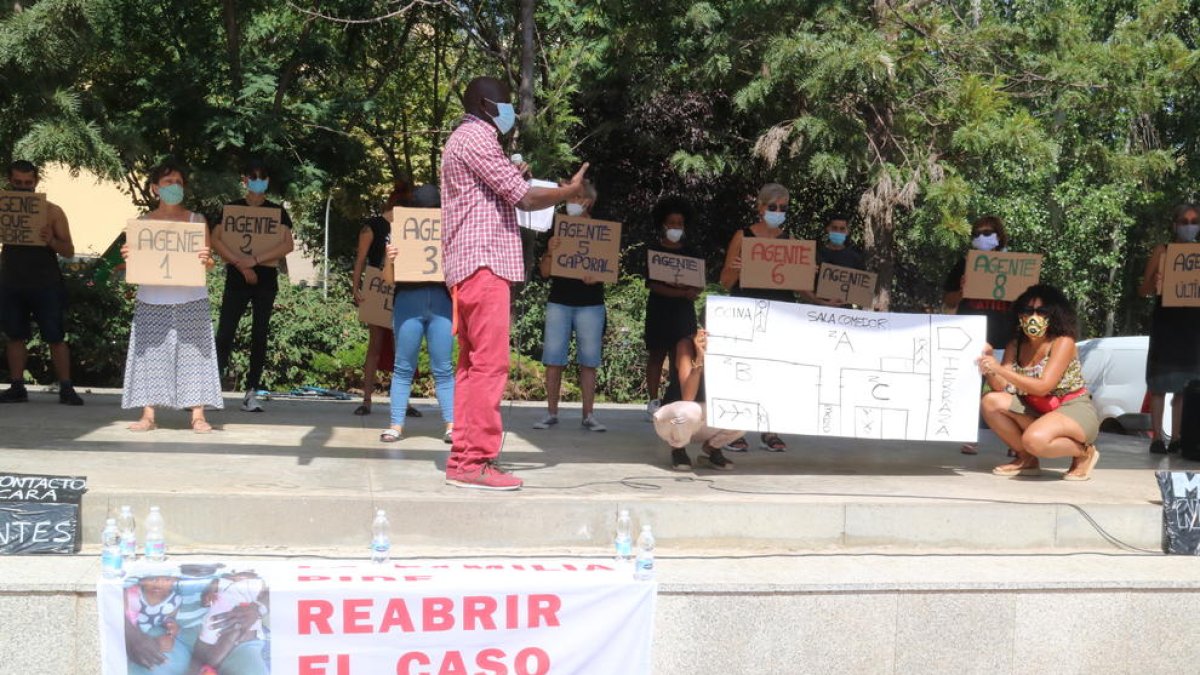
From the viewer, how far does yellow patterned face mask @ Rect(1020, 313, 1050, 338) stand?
26.5ft

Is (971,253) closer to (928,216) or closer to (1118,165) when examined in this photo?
(928,216)

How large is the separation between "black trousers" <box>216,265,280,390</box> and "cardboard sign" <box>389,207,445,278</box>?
1.85 m

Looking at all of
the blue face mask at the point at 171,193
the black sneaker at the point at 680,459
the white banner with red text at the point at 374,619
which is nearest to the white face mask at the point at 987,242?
the black sneaker at the point at 680,459

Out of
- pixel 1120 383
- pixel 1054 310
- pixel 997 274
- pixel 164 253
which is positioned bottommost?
pixel 1120 383

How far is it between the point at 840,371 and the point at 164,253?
4522mm

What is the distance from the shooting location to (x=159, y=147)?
16000 mm

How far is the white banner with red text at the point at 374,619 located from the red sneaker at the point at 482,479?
1545 millimetres

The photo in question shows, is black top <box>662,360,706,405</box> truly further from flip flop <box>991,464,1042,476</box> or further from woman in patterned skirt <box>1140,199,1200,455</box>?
woman in patterned skirt <box>1140,199,1200,455</box>

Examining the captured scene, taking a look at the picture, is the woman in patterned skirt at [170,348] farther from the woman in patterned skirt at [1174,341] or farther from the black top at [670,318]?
the woman in patterned skirt at [1174,341]

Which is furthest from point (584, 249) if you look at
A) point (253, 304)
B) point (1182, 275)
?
point (1182, 275)

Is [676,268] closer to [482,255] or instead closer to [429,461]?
[429,461]

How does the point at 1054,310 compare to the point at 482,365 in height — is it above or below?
above

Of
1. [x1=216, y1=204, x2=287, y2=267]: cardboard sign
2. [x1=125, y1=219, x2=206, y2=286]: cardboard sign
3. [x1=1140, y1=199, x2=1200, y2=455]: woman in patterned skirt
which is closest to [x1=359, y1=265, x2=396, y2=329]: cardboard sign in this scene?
[x1=216, y1=204, x2=287, y2=267]: cardboard sign

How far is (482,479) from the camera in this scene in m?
6.79
